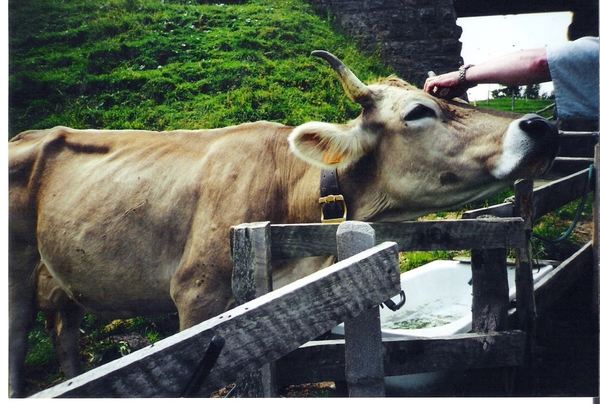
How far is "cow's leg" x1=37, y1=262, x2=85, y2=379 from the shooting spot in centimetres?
301

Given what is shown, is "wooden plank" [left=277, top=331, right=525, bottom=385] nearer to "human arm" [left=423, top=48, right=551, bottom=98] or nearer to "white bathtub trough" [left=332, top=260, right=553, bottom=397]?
"white bathtub trough" [left=332, top=260, right=553, bottom=397]

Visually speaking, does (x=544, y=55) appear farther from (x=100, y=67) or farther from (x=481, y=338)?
(x=100, y=67)

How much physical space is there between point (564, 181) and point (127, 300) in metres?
2.16

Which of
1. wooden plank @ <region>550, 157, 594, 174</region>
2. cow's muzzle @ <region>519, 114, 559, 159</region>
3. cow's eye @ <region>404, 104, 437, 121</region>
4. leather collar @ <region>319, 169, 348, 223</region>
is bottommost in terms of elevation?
wooden plank @ <region>550, 157, 594, 174</region>

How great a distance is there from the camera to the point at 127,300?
2.69 metres

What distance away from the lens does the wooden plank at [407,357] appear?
6.80 ft

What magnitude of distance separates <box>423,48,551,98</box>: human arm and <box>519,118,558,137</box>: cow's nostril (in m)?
0.25

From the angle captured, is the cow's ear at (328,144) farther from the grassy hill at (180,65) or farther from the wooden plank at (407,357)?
the wooden plank at (407,357)

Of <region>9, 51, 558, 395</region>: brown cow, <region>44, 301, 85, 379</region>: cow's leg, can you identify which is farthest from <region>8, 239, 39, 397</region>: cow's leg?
<region>44, 301, 85, 379</region>: cow's leg

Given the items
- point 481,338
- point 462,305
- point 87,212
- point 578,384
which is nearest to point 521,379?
point 578,384

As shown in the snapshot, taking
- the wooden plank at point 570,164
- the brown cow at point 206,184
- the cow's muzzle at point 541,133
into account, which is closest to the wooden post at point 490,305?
the brown cow at point 206,184

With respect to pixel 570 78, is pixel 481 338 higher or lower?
lower

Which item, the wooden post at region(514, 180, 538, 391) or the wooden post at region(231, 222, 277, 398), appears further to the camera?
the wooden post at region(514, 180, 538, 391)

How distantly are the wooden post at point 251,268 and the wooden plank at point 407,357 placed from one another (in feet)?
1.14
